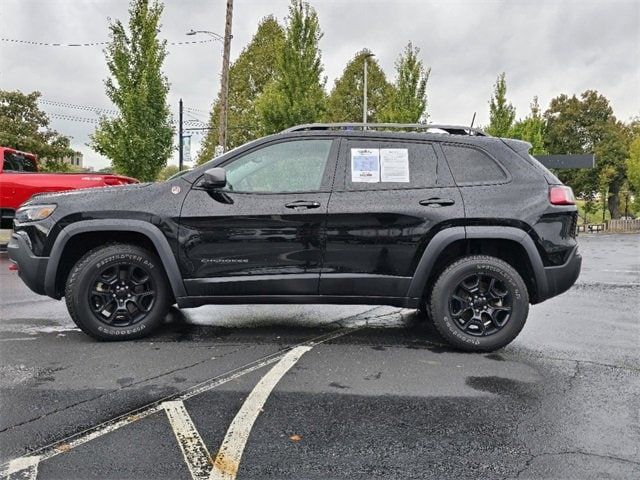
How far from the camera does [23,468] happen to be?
2.41 metres

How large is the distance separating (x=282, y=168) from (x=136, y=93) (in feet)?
42.1

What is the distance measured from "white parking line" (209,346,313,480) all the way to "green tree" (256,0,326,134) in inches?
563

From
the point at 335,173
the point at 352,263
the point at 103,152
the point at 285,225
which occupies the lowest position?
the point at 352,263

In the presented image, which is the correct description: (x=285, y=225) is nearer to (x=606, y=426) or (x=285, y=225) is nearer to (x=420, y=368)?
(x=420, y=368)

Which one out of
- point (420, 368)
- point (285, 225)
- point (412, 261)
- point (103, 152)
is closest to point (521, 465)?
point (420, 368)

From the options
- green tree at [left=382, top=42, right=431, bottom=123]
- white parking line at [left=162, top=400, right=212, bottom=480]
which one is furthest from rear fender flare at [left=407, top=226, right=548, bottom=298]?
green tree at [left=382, top=42, right=431, bottom=123]

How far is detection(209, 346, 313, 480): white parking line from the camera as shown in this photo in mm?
2418

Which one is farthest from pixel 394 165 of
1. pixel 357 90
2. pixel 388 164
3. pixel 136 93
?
pixel 357 90

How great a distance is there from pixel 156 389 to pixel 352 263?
1.75 metres

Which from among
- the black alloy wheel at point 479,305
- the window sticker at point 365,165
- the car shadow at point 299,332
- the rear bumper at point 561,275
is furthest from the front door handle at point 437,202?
the car shadow at point 299,332

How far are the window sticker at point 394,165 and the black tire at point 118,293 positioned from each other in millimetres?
2020

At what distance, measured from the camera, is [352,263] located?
4.28 metres

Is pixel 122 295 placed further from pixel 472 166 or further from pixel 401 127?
pixel 472 166

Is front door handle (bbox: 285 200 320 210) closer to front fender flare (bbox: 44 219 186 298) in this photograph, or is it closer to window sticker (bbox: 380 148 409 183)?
window sticker (bbox: 380 148 409 183)
